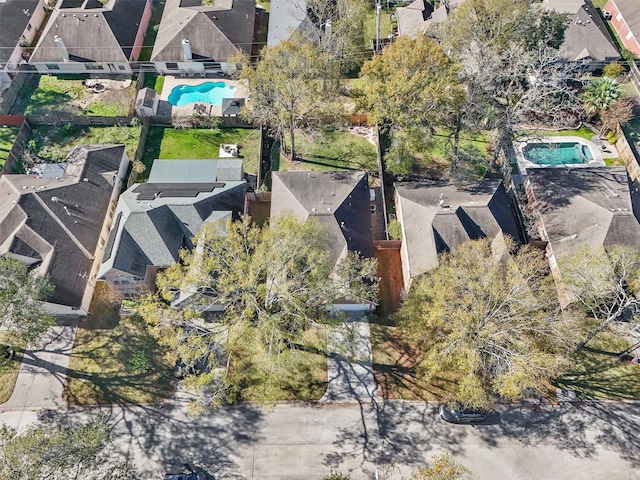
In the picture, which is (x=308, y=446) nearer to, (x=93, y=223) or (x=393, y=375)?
(x=393, y=375)

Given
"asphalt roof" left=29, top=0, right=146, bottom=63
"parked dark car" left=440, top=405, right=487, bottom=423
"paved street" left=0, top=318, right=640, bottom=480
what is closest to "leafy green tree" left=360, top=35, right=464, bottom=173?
"paved street" left=0, top=318, right=640, bottom=480

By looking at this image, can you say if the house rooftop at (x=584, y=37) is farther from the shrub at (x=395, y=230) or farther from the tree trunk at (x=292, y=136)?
the tree trunk at (x=292, y=136)

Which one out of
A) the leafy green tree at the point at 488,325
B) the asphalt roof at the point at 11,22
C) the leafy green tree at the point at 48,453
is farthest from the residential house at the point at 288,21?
the leafy green tree at the point at 48,453

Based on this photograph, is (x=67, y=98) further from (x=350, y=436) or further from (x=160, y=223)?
(x=350, y=436)

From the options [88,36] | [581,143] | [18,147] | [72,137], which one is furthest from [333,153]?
[88,36]

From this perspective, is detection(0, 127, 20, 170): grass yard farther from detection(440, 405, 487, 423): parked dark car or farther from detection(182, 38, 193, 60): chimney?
detection(440, 405, 487, 423): parked dark car

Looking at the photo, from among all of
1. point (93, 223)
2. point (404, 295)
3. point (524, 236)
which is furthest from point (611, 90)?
point (93, 223)
